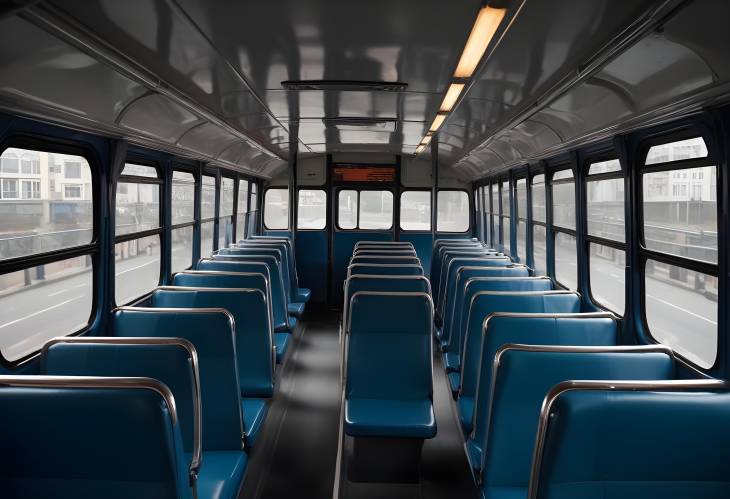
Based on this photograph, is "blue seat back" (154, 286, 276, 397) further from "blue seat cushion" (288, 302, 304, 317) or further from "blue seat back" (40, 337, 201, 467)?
"blue seat cushion" (288, 302, 304, 317)

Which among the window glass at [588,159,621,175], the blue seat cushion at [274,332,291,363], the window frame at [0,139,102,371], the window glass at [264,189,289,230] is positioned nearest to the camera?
the window frame at [0,139,102,371]

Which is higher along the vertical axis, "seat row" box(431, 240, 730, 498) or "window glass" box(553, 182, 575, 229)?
"window glass" box(553, 182, 575, 229)

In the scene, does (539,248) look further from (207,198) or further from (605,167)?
(207,198)

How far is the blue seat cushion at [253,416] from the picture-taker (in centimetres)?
305

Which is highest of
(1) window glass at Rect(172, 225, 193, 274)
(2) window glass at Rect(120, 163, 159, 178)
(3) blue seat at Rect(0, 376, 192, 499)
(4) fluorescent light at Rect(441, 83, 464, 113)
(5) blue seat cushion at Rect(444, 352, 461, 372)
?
(4) fluorescent light at Rect(441, 83, 464, 113)

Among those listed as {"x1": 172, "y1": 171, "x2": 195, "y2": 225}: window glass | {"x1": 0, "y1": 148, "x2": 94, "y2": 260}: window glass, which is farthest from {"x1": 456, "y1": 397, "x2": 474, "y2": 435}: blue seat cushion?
{"x1": 172, "y1": 171, "x2": 195, "y2": 225}: window glass

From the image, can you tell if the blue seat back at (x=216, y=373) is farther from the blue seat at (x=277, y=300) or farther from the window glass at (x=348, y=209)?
the window glass at (x=348, y=209)

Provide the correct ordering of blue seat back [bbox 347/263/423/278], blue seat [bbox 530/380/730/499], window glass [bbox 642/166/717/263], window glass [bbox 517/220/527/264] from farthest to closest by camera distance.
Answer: window glass [bbox 517/220/527/264] → blue seat back [bbox 347/263/423/278] → window glass [bbox 642/166/717/263] → blue seat [bbox 530/380/730/499]

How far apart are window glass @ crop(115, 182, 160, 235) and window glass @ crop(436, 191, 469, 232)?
242 inches

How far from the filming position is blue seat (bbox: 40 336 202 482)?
238 cm

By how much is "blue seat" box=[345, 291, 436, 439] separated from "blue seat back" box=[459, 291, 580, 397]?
0.25m

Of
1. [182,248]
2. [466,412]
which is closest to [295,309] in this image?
[182,248]

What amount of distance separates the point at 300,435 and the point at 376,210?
588cm

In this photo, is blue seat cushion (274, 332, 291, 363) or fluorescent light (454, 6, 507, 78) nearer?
fluorescent light (454, 6, 507, 78)
